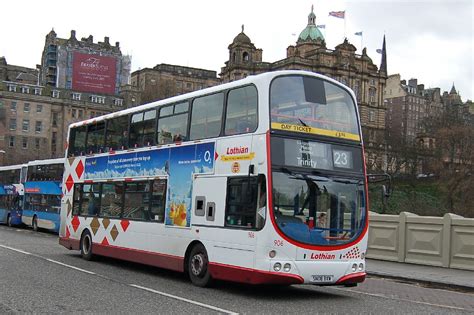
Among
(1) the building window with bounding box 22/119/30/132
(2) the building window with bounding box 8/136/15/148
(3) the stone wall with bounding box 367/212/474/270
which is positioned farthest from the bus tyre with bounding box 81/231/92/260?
(1) the building window with bounding box 22/119/30/132

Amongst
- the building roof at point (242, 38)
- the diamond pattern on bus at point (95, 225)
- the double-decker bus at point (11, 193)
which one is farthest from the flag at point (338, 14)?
the diamond pattern on bus at point (95, 225)

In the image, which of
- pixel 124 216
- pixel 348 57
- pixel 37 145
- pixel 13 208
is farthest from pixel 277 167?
pixel 348 57

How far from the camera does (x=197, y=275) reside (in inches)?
536

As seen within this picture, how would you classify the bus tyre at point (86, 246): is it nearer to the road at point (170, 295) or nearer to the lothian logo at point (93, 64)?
the road at point (170, 295)

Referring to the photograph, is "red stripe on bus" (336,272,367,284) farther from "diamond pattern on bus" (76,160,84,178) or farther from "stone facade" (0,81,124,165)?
"stone facade" (0,81,124,165)

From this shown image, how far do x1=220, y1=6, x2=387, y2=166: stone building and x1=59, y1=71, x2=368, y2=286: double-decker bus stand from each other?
11626 cm

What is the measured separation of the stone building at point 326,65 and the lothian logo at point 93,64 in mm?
26864

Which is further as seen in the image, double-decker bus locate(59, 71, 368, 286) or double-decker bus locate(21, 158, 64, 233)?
double-decker bus locate(21, 158, 64, 233)

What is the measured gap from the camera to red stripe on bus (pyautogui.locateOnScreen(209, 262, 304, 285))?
1169cm

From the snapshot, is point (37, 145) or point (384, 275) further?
point (37, 145)

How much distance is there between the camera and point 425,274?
1855 cm

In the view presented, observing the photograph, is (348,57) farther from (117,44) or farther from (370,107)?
(117,44)

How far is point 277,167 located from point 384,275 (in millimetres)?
8182

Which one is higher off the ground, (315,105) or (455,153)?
(455,153)
